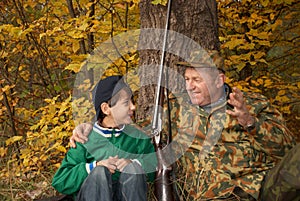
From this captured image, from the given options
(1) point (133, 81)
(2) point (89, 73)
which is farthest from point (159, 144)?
(2) point (89, 73)

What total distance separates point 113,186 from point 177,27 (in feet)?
4.45

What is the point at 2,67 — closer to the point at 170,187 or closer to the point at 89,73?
the point at 89,73

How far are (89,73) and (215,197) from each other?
228 cm

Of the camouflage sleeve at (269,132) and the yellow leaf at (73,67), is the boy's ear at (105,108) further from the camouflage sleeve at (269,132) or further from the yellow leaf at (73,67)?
the yellow leaf at (73,67)

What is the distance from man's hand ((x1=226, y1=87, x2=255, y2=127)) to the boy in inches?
22.6

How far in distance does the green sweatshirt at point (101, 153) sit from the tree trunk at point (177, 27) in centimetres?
63

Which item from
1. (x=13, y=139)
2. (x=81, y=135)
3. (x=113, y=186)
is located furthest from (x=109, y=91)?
(x=13, y=139)

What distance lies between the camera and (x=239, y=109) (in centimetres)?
263

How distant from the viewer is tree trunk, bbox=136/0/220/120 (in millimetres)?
3395

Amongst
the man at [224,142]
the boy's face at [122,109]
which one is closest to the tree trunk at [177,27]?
the man at [224,142]

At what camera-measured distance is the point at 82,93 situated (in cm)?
439

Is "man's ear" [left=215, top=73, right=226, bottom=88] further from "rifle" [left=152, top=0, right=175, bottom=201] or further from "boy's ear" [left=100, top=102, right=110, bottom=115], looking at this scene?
"boy's ear" [left=100, top=102, right=110, bottom=115]

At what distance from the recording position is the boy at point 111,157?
255 cm

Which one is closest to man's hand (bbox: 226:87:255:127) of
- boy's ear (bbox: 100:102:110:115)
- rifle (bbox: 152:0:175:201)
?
rifle (bbox: 152:0:175:201)
